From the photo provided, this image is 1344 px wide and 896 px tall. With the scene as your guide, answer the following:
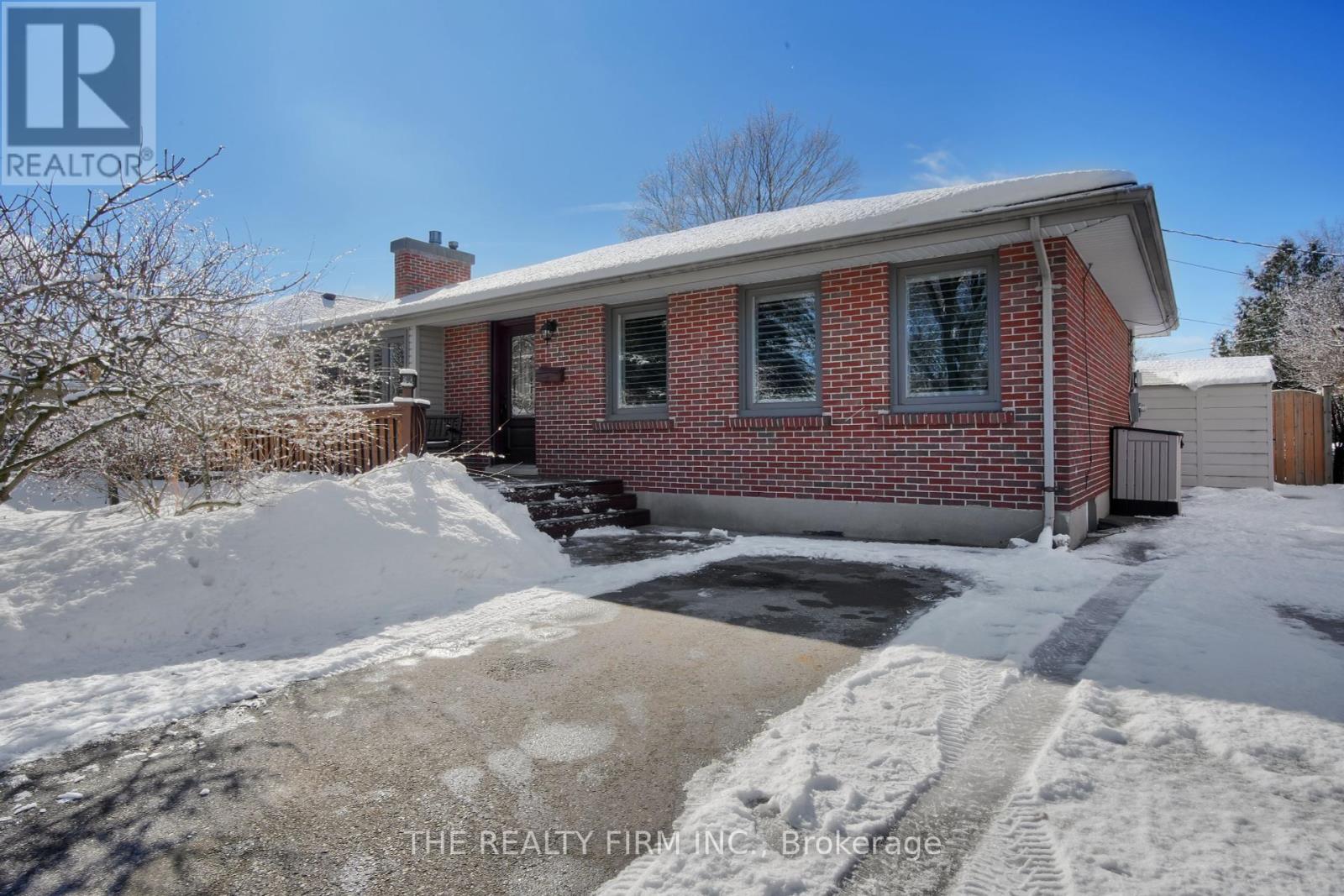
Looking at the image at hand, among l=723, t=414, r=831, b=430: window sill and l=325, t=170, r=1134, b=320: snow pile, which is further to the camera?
l=723, t=414, r=831, b=430: window sill

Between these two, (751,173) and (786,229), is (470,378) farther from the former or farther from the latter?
(751,173)

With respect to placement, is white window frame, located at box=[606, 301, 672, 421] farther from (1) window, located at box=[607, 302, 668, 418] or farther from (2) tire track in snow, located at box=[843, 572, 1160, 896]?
(2) tire track in snow, located at box=[843, 572, 1160, 896]

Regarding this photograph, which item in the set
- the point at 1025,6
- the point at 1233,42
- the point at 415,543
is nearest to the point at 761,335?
the point at 415,543

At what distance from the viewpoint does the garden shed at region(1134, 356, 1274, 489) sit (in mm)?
11586

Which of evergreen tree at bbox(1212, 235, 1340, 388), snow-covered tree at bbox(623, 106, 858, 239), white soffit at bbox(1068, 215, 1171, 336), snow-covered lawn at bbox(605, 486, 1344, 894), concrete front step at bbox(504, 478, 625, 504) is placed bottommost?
snow-covered lawn at bbox(605, 486, 1344, 894)

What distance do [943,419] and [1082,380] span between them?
1630mm

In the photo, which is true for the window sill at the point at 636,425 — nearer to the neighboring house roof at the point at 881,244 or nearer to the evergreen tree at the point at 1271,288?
the neighboring house roof at the point at 881,244

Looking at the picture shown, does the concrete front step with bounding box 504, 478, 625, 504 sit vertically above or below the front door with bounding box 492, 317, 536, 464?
below

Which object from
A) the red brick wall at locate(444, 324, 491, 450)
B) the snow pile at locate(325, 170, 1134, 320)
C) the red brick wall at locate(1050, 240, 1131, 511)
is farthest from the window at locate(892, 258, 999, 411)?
the red brick wall at locate(444, 324, 491, 450)

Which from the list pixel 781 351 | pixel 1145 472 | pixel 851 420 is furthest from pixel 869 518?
pixel 1145 472

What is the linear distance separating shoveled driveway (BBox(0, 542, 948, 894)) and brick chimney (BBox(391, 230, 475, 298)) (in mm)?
11474

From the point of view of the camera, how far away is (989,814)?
1.92m

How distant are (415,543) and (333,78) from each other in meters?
6.29

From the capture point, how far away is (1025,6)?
799 cm
